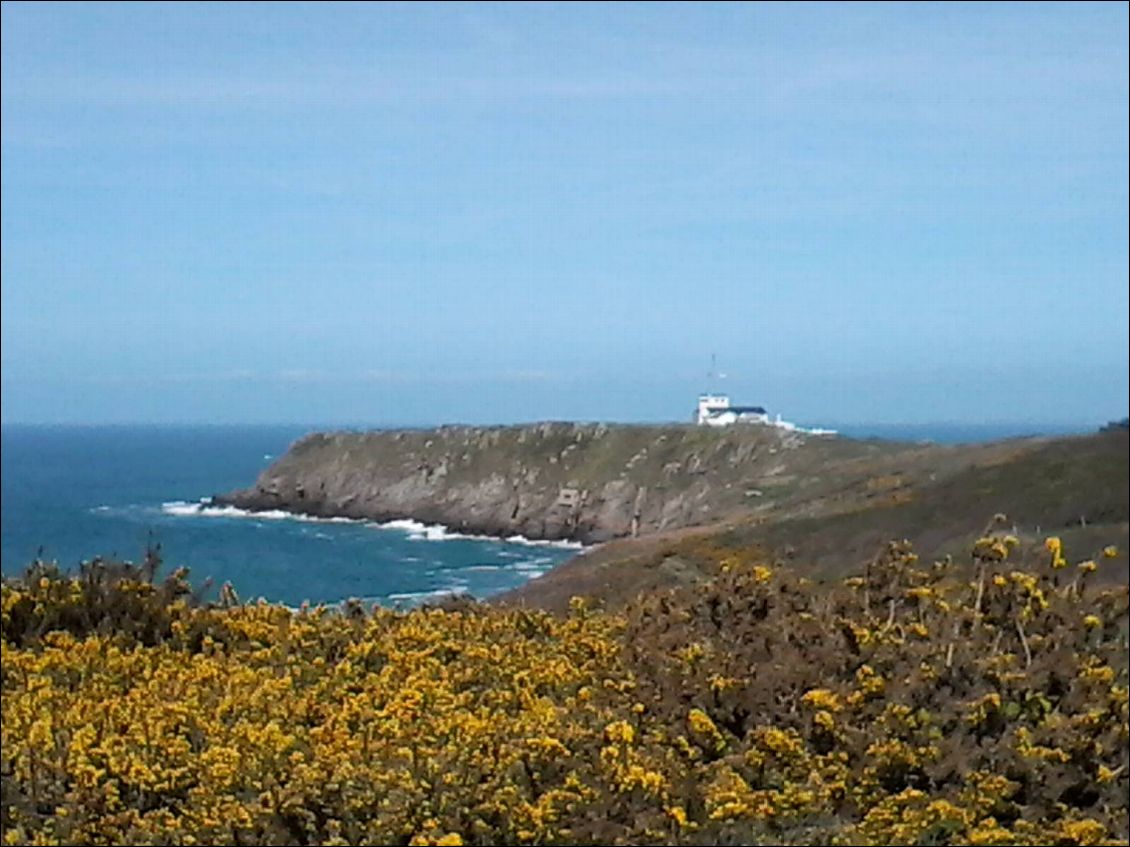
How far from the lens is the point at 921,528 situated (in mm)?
19719

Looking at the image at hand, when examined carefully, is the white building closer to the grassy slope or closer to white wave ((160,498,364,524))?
white wave ((160,498,364,524))

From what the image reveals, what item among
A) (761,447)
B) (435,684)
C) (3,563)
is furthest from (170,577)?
(761,447)

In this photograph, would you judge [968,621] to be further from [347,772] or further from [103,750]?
[103,750]

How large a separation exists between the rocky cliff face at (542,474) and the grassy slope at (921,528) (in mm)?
39919

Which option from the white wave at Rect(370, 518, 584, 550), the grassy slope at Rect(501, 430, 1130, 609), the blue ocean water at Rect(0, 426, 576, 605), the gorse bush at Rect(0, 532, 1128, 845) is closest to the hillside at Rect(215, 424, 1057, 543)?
the white wave at Rect(370, 518, 584, 550)

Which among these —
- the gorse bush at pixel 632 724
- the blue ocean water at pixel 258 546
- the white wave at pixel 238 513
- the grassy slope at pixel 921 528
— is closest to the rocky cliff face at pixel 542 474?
the white wave at pixel 238 513

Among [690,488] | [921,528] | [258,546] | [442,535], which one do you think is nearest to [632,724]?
[921,528]

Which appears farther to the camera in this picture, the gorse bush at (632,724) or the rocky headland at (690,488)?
the rocky headland at (690,488)

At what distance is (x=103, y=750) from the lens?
21.1ft

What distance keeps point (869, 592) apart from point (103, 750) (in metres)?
4.15

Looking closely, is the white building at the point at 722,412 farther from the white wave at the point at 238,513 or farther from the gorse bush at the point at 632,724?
the gorse bush at the point at 632,724

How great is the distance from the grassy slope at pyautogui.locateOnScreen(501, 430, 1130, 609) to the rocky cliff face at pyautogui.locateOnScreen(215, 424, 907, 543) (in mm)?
39919

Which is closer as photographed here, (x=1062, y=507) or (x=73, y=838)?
(x=73, y=838)

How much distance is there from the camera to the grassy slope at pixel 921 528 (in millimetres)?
13797
